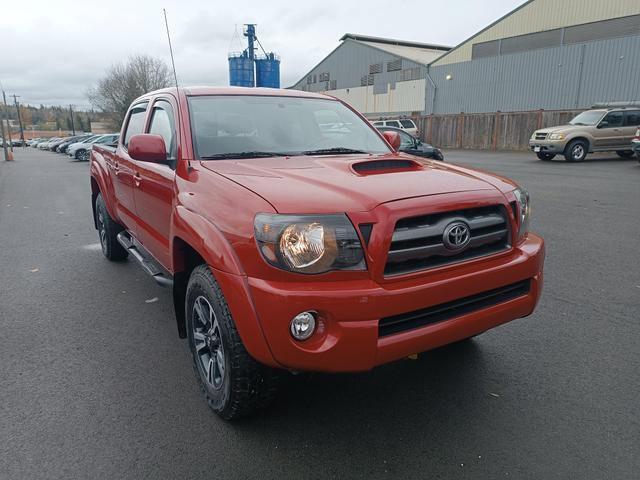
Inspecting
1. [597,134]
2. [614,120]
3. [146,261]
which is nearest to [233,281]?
[146,261]

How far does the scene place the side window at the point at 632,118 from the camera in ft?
59.2

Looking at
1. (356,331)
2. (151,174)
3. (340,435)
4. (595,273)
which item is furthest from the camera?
(595,273)

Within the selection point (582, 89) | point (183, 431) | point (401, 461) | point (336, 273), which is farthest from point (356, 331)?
point (582, 89)

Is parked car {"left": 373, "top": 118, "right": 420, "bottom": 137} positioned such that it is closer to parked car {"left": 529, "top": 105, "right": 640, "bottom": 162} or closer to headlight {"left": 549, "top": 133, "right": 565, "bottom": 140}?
headlight {"left": 549, "top": 133, "right": 565, "bottom": 140}

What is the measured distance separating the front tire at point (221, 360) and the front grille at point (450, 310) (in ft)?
2.25

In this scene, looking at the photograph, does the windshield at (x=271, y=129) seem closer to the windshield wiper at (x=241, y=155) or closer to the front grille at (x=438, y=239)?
the windshield wiper at (x=241, y=155)

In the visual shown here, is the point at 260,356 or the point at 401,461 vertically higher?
the point at 260,356

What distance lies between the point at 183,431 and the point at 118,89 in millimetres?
60282

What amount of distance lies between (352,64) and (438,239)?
156 feet

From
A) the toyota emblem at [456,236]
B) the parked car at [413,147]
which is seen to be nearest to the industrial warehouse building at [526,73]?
the parked car at [413,147]

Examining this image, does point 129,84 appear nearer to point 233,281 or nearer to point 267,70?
point 267,70

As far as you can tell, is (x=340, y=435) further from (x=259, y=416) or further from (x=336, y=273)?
(x=336, y=273)

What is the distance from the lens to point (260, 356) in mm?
2254

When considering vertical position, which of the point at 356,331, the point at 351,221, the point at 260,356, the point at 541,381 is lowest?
the point at 541,381
